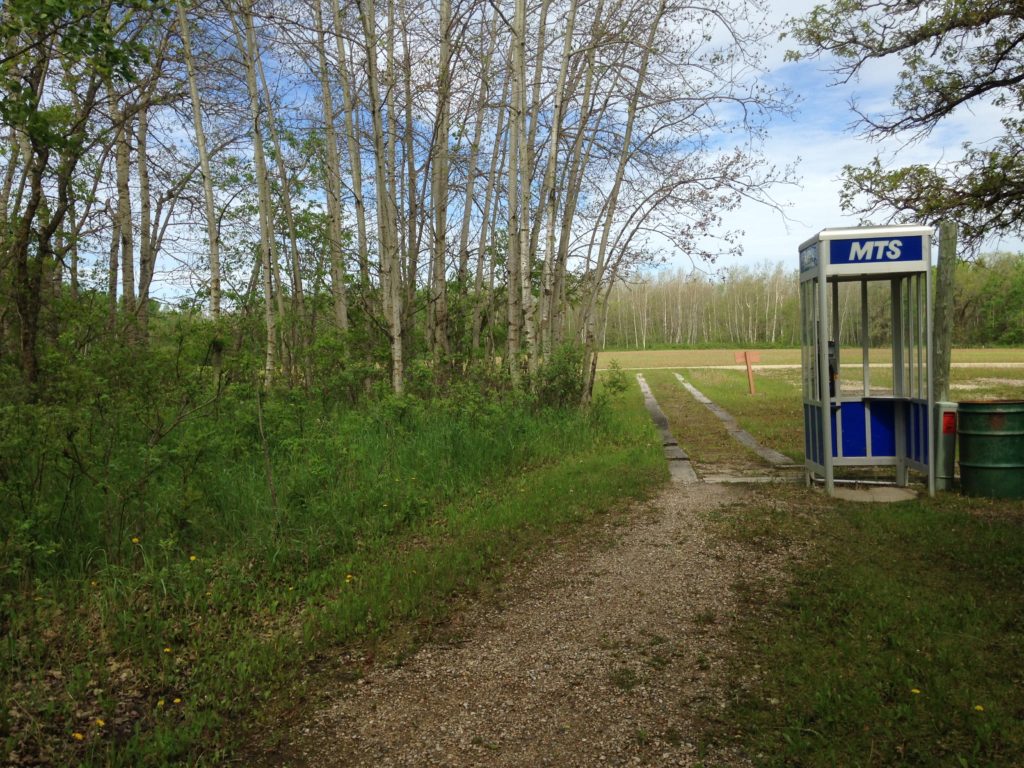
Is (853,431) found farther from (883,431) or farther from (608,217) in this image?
(608,217)

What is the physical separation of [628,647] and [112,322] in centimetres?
978

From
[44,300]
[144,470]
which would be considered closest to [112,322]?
[44,300]

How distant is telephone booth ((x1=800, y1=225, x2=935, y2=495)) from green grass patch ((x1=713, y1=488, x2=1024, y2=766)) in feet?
5.82

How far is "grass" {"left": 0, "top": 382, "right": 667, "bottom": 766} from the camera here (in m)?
3.63

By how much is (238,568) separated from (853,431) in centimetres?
700

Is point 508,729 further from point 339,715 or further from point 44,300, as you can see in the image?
point 44,300

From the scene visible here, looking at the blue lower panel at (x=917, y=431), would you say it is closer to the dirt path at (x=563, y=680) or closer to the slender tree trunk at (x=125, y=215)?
the dirt path at (x=563, y=680)

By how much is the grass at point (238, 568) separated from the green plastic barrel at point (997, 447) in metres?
3.43

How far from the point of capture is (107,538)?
5.57 metres

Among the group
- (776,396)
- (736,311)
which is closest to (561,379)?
(776,396)

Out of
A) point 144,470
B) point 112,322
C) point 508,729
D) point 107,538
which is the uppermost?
point 112,322

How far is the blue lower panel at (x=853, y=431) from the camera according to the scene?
8.73 m

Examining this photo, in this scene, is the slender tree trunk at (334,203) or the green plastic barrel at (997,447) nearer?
the green plastic barrel at (997,447)

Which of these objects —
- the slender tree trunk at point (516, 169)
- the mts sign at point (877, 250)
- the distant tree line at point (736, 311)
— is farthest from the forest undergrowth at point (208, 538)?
the distant tree line at point (736, 311)
